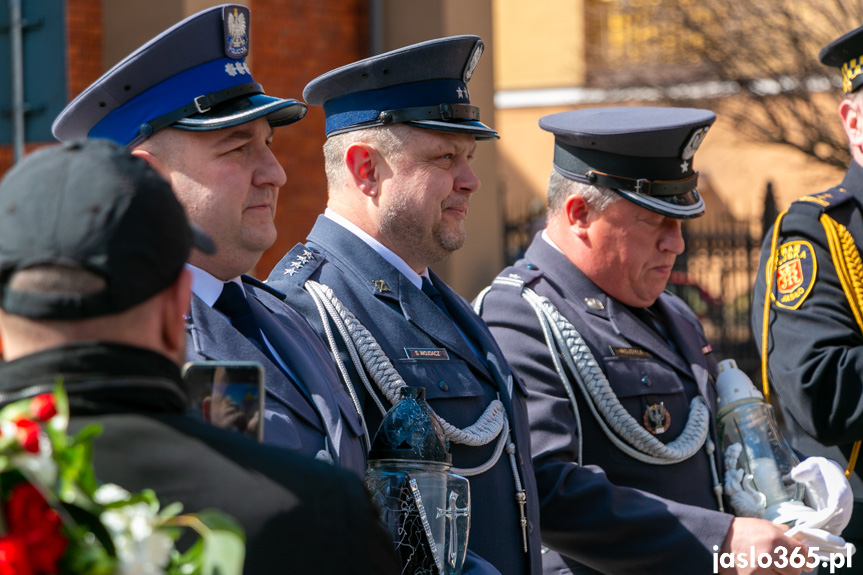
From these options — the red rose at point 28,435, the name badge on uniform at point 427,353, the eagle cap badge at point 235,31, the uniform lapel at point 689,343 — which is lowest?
the uniform lapel at point 689,343

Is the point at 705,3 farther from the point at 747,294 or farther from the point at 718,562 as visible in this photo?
the point at 718,562

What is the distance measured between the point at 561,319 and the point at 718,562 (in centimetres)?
86

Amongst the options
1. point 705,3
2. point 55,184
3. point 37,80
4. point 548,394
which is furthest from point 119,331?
point 705,3

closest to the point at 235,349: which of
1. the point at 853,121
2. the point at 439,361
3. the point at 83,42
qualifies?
the point at 439,361

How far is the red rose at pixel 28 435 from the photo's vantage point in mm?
1249

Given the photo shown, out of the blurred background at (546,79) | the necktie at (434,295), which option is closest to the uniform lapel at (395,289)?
the necktie at (434,295)

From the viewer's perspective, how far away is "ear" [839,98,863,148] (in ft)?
13.1

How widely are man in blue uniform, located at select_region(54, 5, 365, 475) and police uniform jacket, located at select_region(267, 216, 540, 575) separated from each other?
0.94 ft

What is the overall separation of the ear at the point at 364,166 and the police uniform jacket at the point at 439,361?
14cm

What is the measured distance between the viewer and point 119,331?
1.44 meters

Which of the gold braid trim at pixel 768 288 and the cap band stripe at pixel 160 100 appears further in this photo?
the gold braid trim at pixel 768 288

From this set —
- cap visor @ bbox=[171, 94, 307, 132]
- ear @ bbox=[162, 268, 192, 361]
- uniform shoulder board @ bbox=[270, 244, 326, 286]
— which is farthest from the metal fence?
ear @ bbox=[162, 268, 192, 361]

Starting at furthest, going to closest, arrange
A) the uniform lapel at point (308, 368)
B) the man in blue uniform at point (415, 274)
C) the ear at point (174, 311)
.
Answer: the man in blue uniform at point (415, 274) → the uniform lapel at point (308, 368) → the ear at point (174, 311)

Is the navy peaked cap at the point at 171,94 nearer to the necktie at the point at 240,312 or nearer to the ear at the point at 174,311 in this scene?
the necktie at the point at 240,312
